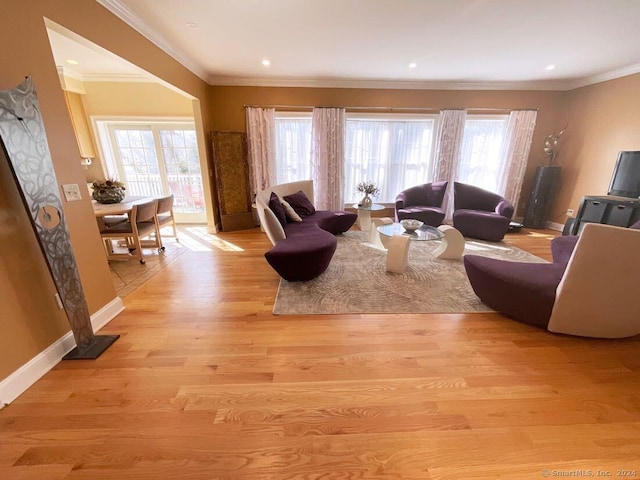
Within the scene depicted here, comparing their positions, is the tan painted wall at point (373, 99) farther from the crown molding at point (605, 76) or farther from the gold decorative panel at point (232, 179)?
the gold decorative panel at point (232, 179)

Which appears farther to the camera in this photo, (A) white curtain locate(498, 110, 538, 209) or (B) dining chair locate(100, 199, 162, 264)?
(A) white curtain locate(498, 110, 538, 209)

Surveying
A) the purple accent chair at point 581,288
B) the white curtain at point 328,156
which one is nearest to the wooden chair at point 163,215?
the white curtain at point 328,156

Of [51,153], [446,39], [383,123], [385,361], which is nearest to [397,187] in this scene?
[383,123]


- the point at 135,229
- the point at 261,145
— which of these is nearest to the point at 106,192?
the point at 135,229

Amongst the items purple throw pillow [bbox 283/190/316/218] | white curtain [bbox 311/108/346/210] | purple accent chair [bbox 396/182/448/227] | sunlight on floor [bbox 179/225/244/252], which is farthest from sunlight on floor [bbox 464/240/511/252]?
sunlight on floor [bbox 179/225/244/252]

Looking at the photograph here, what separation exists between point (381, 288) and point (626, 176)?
4.22 meters

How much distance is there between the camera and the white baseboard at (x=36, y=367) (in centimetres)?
137

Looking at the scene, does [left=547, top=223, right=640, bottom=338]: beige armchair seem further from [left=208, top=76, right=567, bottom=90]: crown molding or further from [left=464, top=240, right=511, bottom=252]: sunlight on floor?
[left=208, top=76, right=567, bottom=90]: crown molding

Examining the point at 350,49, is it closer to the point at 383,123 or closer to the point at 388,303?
the point at 383,123

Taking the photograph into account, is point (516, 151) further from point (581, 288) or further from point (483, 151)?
point (581, 288)

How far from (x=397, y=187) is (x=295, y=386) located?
14.5 feet

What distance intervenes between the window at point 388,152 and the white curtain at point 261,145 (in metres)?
1.44

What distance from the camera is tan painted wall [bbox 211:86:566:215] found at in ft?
14.6

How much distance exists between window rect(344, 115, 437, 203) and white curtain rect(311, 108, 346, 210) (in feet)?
0.77
